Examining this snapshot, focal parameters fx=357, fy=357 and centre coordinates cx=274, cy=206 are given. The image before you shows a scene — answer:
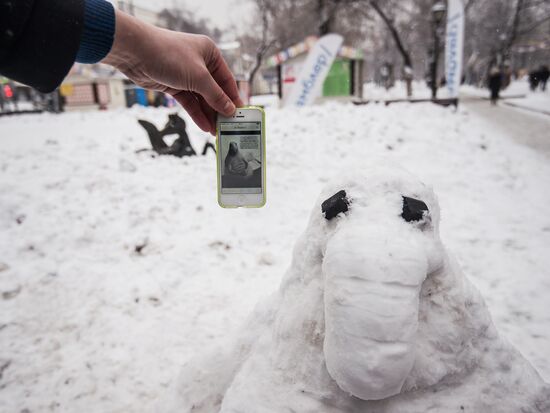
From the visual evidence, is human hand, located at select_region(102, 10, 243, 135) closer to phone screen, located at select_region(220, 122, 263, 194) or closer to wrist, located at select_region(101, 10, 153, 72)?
wrist, located at select_region(101, 10, 153, 72)

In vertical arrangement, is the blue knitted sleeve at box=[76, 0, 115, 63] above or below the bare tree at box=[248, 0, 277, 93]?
below

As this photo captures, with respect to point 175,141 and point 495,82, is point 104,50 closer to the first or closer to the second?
point 175,141

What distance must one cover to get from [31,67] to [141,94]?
22.7 meters

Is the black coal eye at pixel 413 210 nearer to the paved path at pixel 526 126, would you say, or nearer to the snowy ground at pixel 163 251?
the snowy ground at pixel 163 251

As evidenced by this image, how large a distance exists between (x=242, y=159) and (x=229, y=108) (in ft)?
0.79

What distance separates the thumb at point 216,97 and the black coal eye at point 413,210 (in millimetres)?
827

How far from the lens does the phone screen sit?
1.62 metres

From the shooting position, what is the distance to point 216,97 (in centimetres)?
149

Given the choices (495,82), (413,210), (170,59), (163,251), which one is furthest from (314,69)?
(413,210)

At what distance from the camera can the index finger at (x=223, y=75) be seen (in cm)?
158

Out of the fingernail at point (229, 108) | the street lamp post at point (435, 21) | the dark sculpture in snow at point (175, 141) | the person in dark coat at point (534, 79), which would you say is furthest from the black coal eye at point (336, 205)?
the person in dark coat at point (534, 79)

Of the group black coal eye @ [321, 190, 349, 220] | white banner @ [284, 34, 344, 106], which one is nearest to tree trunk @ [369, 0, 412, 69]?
white banner @ [284, 34, 344, 106]

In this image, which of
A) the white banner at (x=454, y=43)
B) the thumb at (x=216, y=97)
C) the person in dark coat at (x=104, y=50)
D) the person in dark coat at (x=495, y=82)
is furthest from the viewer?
the person in dark coat at (x=495, y=82)

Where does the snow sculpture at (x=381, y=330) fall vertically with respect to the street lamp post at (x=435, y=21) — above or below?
below
